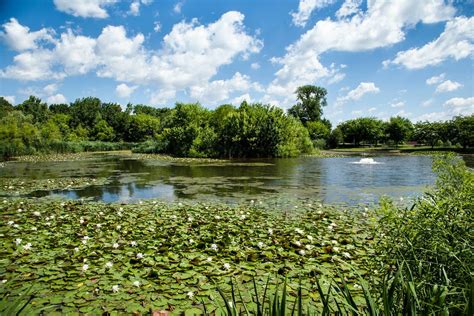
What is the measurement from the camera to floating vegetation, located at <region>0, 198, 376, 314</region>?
173 inches

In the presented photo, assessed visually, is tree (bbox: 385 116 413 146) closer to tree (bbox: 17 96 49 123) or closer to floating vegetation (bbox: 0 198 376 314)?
floating vegetation (bbox: 0 198 376 314)

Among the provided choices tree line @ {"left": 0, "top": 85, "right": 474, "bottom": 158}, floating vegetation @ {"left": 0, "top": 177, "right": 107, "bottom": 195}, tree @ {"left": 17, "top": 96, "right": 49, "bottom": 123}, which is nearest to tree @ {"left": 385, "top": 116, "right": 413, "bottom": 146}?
tree line @ {"left": 0, "top": 85, "right": 474, "bottom": 158}

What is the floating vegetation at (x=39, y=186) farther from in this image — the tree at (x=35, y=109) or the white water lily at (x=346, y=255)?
the tree at (x=35, y=109)

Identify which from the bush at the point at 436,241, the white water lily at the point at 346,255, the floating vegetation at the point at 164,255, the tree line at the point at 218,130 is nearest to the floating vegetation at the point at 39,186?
the floating vegetation at the point at 164,255

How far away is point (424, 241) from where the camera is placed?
329 cm

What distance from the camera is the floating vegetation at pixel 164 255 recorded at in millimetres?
4395

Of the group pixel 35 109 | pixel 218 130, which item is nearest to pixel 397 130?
pixel 218 130

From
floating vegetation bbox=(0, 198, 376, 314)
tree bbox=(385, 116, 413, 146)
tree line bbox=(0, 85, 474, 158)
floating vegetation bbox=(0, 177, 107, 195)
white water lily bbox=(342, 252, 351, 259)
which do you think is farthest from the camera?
tree bbox=(385, 116, 413, 146)

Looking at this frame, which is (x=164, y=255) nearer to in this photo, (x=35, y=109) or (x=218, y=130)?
(x=218, y=130)

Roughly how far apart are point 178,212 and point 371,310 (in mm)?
7928

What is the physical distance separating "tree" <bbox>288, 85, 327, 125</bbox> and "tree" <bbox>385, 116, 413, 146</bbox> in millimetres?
18482

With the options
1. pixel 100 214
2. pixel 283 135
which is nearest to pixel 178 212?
pixel 100 214

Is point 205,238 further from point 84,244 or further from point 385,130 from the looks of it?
→ point 385,130

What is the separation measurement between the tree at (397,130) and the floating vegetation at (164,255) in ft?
249
